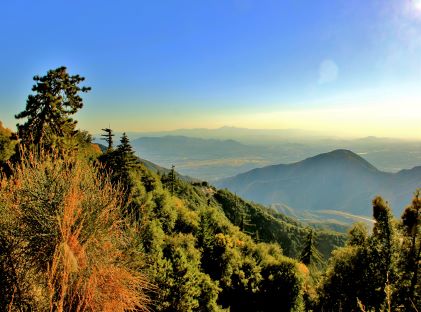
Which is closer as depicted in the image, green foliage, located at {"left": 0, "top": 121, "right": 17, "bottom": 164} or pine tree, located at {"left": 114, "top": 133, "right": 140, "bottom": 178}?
green foliage, located at {"left": 0, "top": 121, "right": 17, "bottom": 164}

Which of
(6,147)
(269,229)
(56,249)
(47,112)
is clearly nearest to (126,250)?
(56,249)

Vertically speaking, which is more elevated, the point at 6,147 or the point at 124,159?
the point at 6,147

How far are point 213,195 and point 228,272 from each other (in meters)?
109

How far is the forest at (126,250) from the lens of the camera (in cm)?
718

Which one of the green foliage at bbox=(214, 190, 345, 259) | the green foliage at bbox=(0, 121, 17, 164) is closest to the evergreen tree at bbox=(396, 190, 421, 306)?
the green foliage at bbox=(0, 121, 17, 164)

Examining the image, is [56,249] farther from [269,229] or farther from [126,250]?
[269,229]

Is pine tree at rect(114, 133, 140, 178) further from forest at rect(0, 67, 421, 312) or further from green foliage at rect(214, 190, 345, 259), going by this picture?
green foliage at rect(214, 190, 345, 259)

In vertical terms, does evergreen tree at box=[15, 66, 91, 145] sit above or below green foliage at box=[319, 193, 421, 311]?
above

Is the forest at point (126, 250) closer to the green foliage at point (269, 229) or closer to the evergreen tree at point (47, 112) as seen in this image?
the evergreen tree at point (47, 112)

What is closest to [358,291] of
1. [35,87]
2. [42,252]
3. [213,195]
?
[42,252]

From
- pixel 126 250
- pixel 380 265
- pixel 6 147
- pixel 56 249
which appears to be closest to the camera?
pixel 56 249

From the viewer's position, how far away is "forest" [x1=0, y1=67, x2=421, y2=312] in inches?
283

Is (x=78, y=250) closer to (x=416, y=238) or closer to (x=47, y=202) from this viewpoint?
(x=47, y=202)

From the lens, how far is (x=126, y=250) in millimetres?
10188
